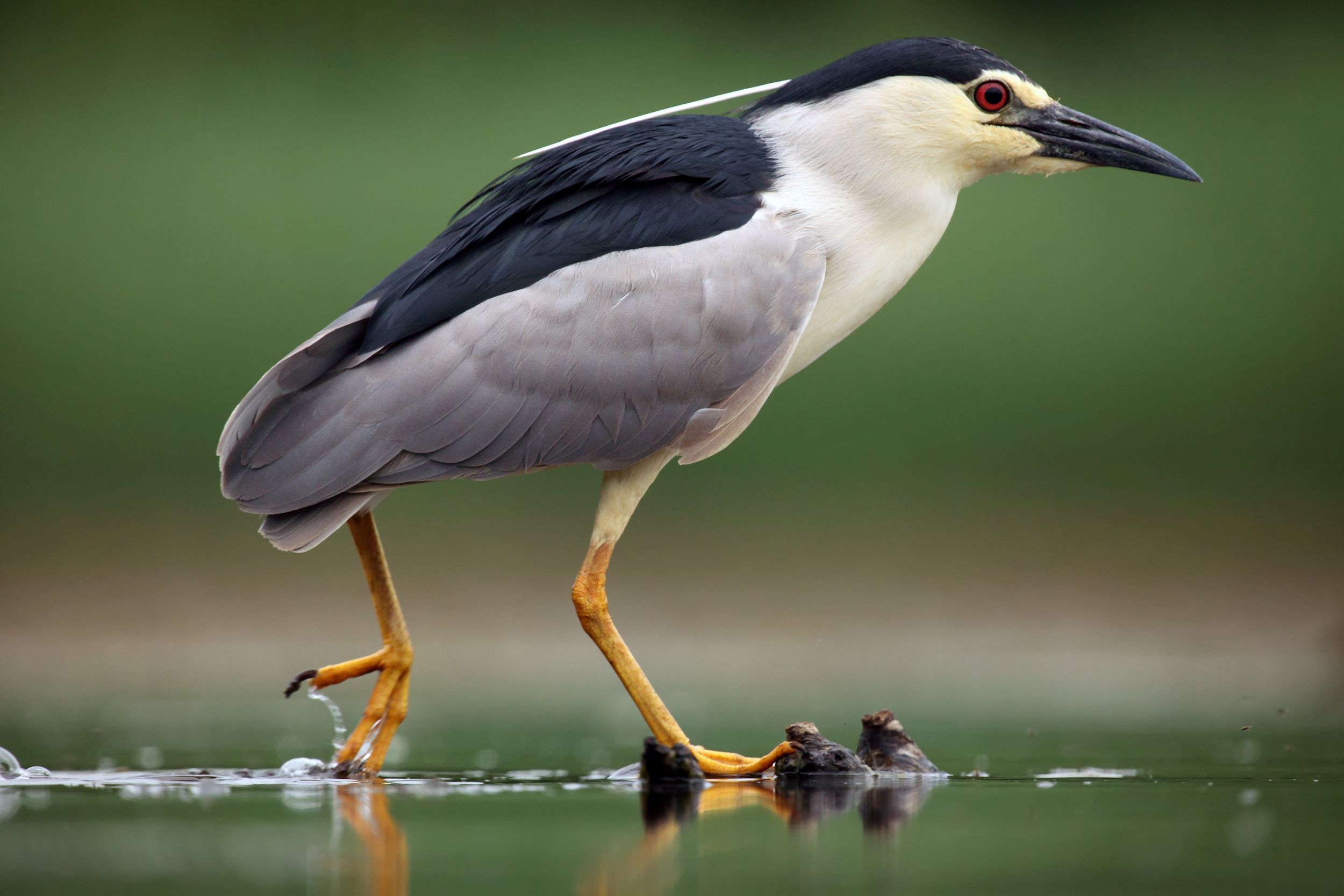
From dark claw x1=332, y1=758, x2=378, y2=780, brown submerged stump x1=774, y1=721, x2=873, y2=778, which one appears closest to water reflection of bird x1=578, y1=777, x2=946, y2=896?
brown submerged stump x1=774, y1=721, x2=873, y2=778

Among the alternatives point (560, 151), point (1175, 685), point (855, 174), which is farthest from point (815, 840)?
point (1175, 685)

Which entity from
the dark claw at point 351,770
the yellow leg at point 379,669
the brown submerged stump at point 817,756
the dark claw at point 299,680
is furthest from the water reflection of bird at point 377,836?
the brown submerged stump at point 817,756

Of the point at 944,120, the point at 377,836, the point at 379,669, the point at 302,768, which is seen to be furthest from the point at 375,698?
the point at 944,120

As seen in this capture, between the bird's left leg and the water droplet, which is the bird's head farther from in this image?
the water droplet

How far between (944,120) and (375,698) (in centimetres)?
174

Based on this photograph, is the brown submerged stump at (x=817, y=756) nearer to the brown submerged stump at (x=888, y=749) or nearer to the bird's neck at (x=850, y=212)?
the brown submerged stump at (x=888, y=749)

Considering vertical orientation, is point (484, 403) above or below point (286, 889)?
above

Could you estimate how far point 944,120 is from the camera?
11.0 feet

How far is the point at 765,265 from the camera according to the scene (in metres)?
3.12

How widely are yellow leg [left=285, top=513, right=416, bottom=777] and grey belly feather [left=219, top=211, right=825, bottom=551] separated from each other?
200 mm

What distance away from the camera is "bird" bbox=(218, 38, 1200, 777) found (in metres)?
3.14

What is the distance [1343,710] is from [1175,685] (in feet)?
2.29

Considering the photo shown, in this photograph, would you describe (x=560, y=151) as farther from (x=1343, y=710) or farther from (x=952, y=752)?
(x=1343, y=710)

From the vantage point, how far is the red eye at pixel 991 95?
11.1ft
